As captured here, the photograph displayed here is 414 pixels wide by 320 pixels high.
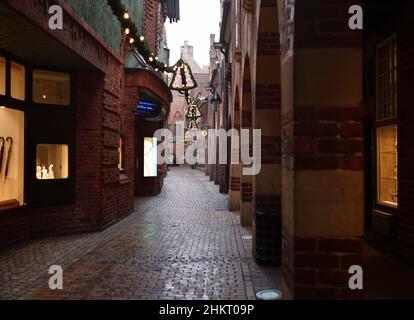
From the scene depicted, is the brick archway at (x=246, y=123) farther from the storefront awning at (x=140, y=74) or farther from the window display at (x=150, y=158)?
the window display at (x=150, y=158)

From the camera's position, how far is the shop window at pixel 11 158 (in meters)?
7.96

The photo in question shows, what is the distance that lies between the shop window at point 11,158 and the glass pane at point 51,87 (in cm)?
64

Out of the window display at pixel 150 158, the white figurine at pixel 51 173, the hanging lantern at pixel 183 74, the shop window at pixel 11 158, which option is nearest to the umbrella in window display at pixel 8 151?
the shop window at pixel 11 158

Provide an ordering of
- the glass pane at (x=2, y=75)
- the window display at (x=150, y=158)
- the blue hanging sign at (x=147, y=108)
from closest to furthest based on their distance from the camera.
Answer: the glass pane at (x=2, y=75)
the blue hanging sign at (x=147, y=108)
the window display at (x=150, y=158)

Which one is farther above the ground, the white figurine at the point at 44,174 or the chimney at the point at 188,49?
the chimney at the point at 188,49

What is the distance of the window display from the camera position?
720 inches

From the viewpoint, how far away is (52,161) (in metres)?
9.00

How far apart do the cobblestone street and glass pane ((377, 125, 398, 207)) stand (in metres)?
2.94

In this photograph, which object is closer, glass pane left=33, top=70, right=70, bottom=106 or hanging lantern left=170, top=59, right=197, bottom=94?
glass pane left=33, top=70, right=70, bottom=106

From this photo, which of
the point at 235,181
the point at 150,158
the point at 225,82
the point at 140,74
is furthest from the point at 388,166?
the point at 150,158

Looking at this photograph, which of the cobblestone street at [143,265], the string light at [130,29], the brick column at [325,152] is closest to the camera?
the brick column at [325,152]

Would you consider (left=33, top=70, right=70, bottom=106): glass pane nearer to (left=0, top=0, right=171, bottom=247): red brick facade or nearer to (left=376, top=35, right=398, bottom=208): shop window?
(left=0, top=0, right=171, bottom=247): red brick facade

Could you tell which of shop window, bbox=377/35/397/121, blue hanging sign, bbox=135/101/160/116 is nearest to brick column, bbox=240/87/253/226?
shop window, bbox=377/35/397/121

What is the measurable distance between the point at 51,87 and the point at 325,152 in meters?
7.33
